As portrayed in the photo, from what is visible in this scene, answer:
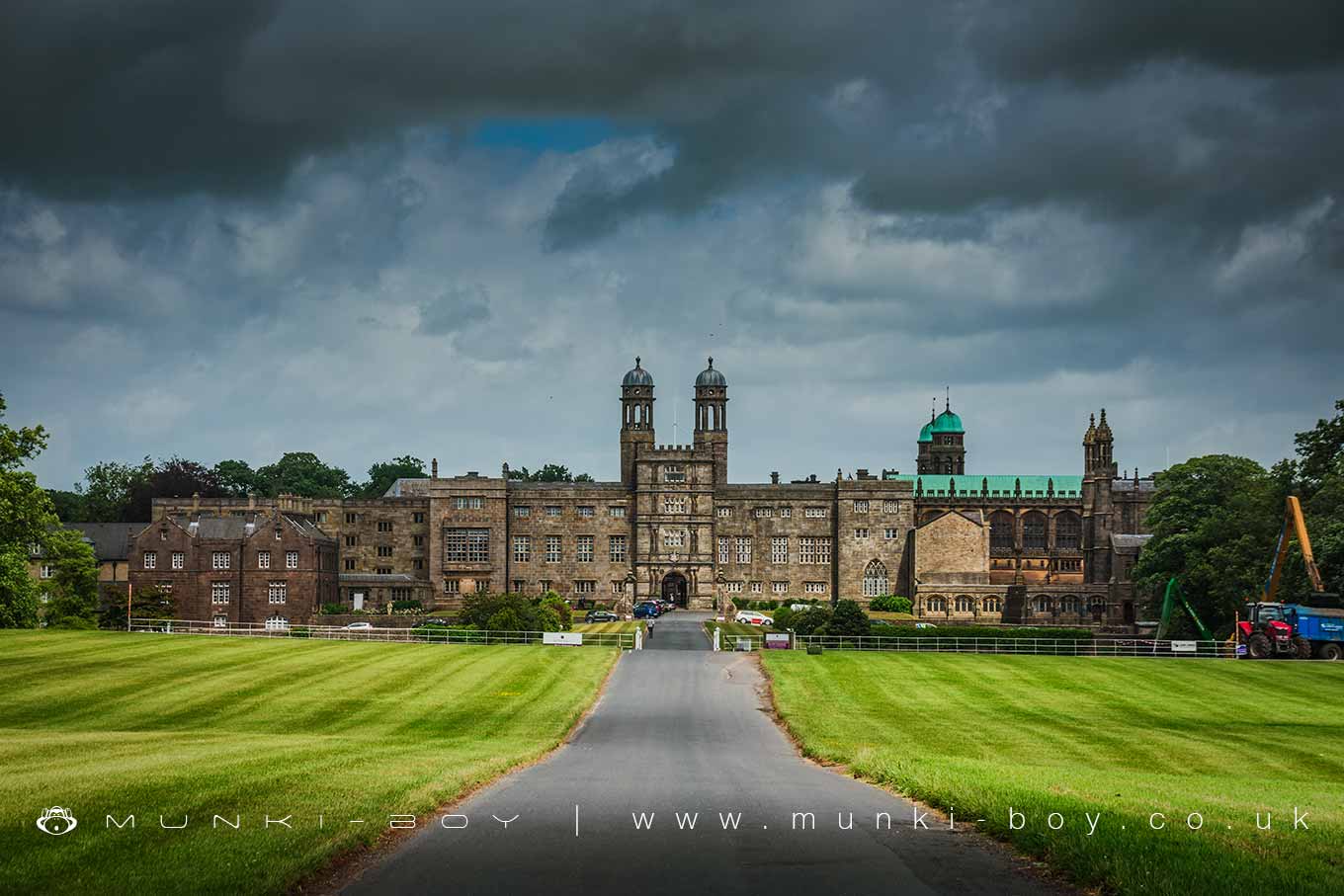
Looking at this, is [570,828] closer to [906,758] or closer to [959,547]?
[906,758]

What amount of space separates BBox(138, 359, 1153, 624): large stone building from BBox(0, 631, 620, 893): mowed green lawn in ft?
162

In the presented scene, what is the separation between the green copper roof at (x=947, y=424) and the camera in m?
162

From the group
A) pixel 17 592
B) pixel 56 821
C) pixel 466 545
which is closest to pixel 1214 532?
pixel 466 545

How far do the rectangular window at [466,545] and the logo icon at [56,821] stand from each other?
10640cm

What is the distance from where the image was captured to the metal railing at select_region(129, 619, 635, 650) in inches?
3081

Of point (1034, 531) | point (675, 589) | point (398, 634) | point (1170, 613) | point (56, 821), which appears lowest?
point (398, 634)

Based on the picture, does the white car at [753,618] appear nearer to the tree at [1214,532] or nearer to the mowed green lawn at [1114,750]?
the tree at [1214,532]

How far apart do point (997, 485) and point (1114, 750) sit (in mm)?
109414

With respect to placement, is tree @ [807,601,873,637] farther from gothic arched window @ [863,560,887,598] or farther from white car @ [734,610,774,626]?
gothic arched window @ [863,560,887,598]

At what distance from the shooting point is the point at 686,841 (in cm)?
1830

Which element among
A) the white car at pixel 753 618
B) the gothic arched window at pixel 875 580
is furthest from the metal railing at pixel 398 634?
the gothic arched window at pixel 875 580

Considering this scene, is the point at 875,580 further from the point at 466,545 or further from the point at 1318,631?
the point at 1318,631

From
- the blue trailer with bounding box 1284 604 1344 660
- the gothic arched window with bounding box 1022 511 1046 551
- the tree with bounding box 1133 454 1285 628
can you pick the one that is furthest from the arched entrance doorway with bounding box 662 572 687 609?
the blue trailer with bounding box 1284 604 1344 660

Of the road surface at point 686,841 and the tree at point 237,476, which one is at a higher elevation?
the tree at point 237,476
